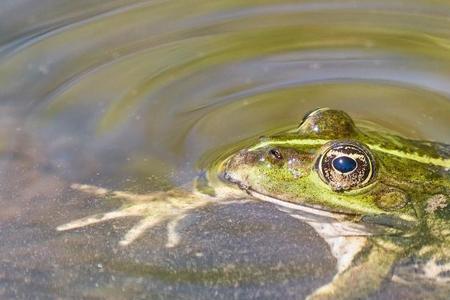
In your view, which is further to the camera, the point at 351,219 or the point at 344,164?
the point at 351,219

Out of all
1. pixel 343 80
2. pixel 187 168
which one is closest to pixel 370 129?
pixel 343 80

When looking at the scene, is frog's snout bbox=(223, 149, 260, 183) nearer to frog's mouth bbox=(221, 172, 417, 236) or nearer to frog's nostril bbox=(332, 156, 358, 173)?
frog's mouth bbox=(221, 172, 417, 236)

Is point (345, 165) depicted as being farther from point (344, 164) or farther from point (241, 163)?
point (241, 163)

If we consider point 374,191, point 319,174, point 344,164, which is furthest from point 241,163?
point 374,191

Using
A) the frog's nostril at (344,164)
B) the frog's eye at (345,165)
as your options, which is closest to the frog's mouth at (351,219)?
the frog's eye at (345,165)

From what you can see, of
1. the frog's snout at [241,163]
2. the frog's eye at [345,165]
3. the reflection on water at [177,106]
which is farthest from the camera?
the frog's snout at [241,163]

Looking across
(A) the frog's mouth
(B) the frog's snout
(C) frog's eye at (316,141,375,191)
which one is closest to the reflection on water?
(A) the frog's mouth

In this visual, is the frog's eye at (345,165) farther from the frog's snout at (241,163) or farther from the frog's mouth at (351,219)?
the frog's snout at (241,163)

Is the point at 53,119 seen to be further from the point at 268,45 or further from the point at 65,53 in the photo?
the point at 268,45
